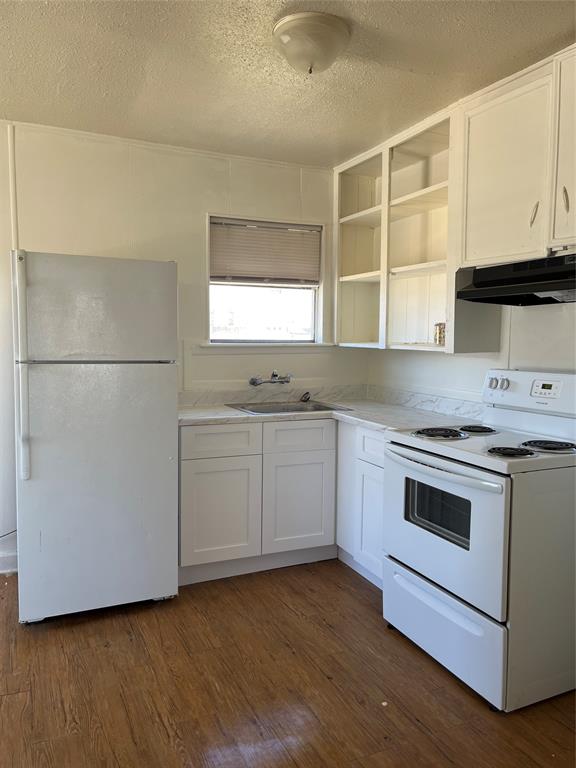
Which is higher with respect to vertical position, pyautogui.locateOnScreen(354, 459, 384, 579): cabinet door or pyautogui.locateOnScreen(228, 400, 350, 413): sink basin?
pyautogui.locateOnScreen(228, 400, 350, 413): sink basin

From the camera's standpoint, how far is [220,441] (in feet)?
9.91

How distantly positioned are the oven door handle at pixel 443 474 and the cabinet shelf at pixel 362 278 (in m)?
1.23

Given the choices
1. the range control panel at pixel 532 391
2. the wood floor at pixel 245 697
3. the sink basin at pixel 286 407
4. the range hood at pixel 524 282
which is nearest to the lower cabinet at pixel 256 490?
the sink basin at pixel 286 407

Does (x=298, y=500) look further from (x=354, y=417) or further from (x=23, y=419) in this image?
(x=23, y=419)

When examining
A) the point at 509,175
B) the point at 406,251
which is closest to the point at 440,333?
the point at 406,251

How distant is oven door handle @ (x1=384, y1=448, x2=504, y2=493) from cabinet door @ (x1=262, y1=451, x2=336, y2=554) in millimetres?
712

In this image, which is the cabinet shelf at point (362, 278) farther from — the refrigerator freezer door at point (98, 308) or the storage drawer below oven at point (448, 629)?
the storage drawer below oven at point (448, 629)

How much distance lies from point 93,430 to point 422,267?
6.08ft

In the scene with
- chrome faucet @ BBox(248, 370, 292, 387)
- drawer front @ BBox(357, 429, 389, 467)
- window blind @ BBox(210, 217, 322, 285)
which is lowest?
drawer front @ BBox(357, 429, 389, 467)

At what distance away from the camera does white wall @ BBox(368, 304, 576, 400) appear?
249 cm

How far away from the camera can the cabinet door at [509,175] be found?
7.37ft

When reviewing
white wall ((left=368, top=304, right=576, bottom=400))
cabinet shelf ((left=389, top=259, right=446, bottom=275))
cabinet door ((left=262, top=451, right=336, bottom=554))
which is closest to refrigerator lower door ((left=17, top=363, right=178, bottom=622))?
cabinet door ((left=262, top=451, right=336, bottom=554))

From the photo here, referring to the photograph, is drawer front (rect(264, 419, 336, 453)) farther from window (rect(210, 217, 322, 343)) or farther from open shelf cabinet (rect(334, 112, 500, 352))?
window (rect(210, 217, 322, 343))

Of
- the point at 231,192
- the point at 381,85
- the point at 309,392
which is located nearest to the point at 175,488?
the point at 309,392
